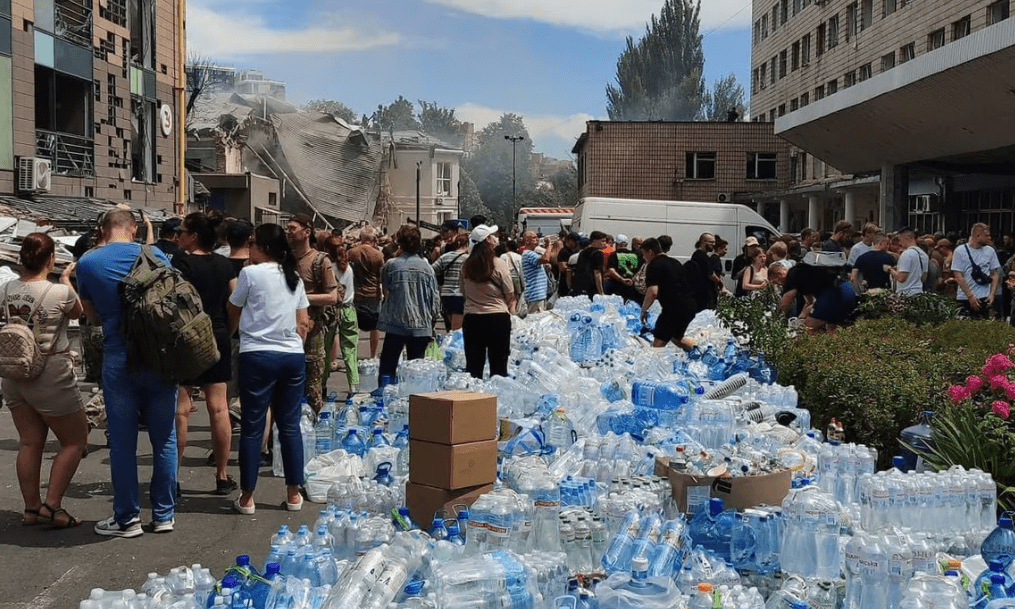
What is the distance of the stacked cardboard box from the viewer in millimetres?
6266

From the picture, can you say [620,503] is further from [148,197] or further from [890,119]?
[148,197]

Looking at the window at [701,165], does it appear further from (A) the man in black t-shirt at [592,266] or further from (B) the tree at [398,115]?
(B) the tree at [398,115]

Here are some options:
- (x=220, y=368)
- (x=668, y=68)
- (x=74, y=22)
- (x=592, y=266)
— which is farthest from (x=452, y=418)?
(x=668, y=68)

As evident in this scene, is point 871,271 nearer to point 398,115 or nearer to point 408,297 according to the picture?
point 408,297

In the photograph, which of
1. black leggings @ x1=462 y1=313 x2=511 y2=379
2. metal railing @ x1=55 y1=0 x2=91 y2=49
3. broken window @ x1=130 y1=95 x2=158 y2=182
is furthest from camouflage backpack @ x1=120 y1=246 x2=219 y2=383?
broken window @ x1=130 y1=95 x2=158 y2=182

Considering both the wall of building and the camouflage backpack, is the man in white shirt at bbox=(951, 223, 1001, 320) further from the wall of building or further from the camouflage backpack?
the wall of building

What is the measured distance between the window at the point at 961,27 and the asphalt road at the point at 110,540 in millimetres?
29114

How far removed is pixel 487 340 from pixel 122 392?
4087 mm

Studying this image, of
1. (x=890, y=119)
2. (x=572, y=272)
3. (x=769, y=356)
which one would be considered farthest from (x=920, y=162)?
(x=769, y=356)

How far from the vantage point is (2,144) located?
21578mm

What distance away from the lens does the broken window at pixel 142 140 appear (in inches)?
1163

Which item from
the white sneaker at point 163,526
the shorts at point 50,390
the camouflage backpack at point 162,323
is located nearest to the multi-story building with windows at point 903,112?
the camouflage backpack at point 162,323

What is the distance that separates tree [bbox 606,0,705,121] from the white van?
66.4 metres

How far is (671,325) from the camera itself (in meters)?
12.1
